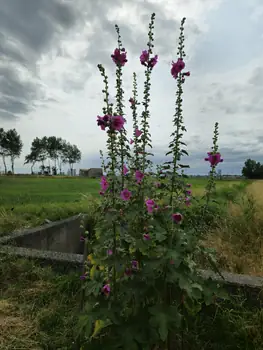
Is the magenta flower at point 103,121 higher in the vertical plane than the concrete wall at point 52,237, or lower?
higher

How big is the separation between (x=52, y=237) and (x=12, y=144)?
67.0 metres

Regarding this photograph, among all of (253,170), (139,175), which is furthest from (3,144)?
(139,175)

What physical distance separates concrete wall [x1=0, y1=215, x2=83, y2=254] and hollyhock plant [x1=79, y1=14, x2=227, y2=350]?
2672 millimetres

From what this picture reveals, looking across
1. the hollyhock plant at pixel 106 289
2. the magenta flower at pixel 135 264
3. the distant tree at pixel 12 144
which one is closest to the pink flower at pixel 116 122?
the magenta flower at pixel 135 264

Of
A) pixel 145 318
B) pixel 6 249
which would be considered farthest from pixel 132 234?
pixel 6 249

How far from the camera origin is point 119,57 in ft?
5.64

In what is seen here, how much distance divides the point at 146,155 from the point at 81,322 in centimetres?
110

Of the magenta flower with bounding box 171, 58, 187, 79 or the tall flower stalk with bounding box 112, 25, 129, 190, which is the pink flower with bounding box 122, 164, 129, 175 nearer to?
the tall flower stalk with bounding box 112, 25, 129, 190

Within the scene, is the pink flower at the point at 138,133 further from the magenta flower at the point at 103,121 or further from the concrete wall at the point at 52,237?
the concrete wall at the point at 52,237

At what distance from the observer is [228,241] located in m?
3.96

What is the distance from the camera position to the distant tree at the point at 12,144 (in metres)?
65.4

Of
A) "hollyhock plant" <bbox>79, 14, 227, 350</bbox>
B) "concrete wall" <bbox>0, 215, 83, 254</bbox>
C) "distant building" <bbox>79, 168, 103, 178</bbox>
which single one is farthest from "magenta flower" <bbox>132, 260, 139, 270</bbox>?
"concrete wall" <bbox>0, 215, 83, 254</bbox>

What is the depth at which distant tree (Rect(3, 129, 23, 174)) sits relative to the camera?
65.4 m

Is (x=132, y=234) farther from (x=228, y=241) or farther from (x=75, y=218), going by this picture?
(x=75, y=218)
